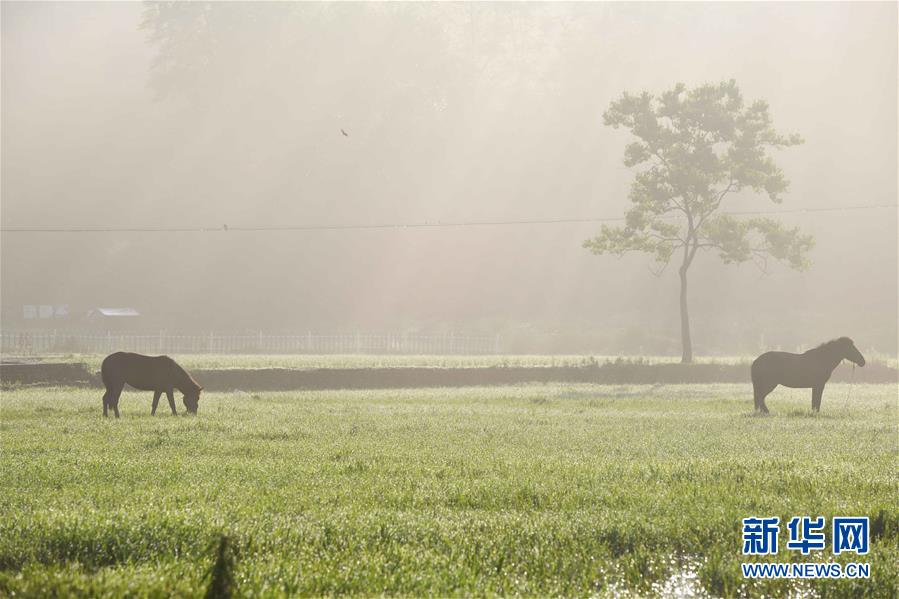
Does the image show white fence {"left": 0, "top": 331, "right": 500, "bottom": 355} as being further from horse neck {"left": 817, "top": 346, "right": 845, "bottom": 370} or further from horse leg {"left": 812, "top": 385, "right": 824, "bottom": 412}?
horse neck {"left": 817, "top": 346, "right": 845, "bottom": 370}

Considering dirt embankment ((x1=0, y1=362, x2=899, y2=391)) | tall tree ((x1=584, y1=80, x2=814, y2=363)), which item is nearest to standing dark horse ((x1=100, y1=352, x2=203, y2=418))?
dirt embankment ((x1=0, y1=362, x2=899, y2=391))

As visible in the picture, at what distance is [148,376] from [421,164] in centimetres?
8985

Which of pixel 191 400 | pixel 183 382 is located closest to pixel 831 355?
pixel 191 400

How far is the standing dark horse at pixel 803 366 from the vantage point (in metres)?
25.1

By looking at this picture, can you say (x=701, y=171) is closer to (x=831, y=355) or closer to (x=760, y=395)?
(x=831, y=355)

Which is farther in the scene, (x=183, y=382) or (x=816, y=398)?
(x=816, y=398)

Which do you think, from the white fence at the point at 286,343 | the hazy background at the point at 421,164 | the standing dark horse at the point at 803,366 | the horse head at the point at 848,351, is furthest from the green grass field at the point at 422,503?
the hazy background at the point at 421,164

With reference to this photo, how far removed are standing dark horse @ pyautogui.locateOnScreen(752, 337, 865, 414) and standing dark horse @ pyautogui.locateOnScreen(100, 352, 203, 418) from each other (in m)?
14.6

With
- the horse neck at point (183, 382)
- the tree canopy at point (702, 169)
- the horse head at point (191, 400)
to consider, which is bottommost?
the horse head at point (191, 400)

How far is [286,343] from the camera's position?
74.1m

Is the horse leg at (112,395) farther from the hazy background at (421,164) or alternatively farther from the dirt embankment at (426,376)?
the hazy background at (421,164)

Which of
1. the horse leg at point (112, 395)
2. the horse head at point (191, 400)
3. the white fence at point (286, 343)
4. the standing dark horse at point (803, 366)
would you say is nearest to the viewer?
the horse leg at point (112, 395)

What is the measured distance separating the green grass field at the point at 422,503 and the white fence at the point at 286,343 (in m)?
49.7

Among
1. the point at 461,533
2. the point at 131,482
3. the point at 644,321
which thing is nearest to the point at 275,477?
the point at 131,482
